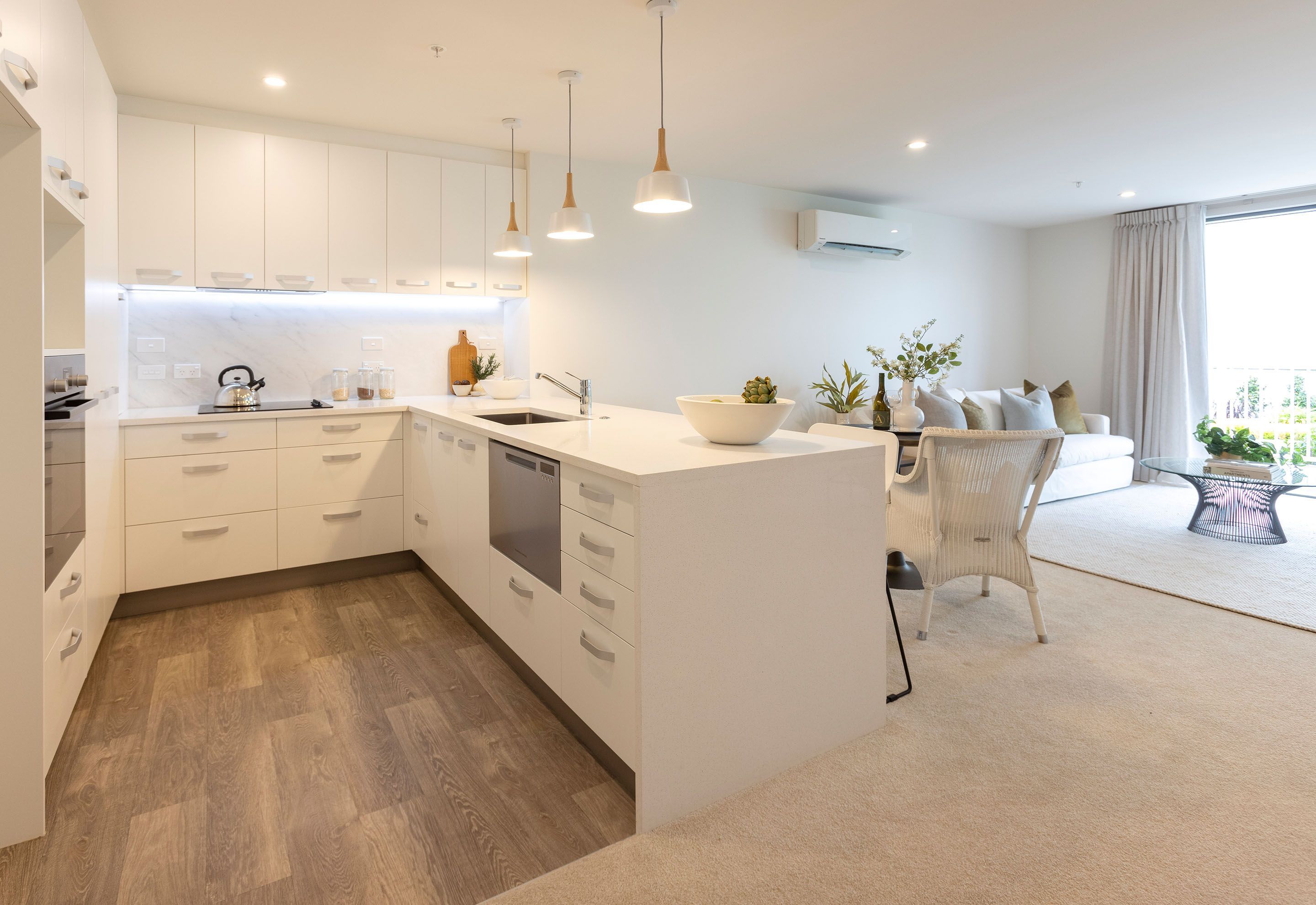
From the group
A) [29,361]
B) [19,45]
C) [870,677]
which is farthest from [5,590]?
[870,677]

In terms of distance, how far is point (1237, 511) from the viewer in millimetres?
4660

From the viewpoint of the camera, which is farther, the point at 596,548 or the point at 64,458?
the point at 64,458

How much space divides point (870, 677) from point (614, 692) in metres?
0.84

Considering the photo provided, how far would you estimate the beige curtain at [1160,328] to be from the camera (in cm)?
638

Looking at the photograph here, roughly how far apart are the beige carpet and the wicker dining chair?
1.07ft

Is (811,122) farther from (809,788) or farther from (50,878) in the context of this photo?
(50,878)

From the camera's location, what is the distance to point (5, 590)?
1.69 meters

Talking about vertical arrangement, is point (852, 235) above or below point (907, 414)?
above

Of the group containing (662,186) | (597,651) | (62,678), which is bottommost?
(62,678)

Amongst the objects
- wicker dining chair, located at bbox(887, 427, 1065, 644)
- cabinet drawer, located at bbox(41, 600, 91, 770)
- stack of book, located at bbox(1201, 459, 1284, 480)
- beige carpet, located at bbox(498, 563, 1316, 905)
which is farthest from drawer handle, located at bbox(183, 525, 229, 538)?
stack of book, located at bbox(1201, 459, 1284, 480)

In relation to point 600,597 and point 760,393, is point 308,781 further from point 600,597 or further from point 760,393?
point 760,393

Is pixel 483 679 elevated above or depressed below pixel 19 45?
below

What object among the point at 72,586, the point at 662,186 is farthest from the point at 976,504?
the point at 72,586

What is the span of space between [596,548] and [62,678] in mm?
1576
